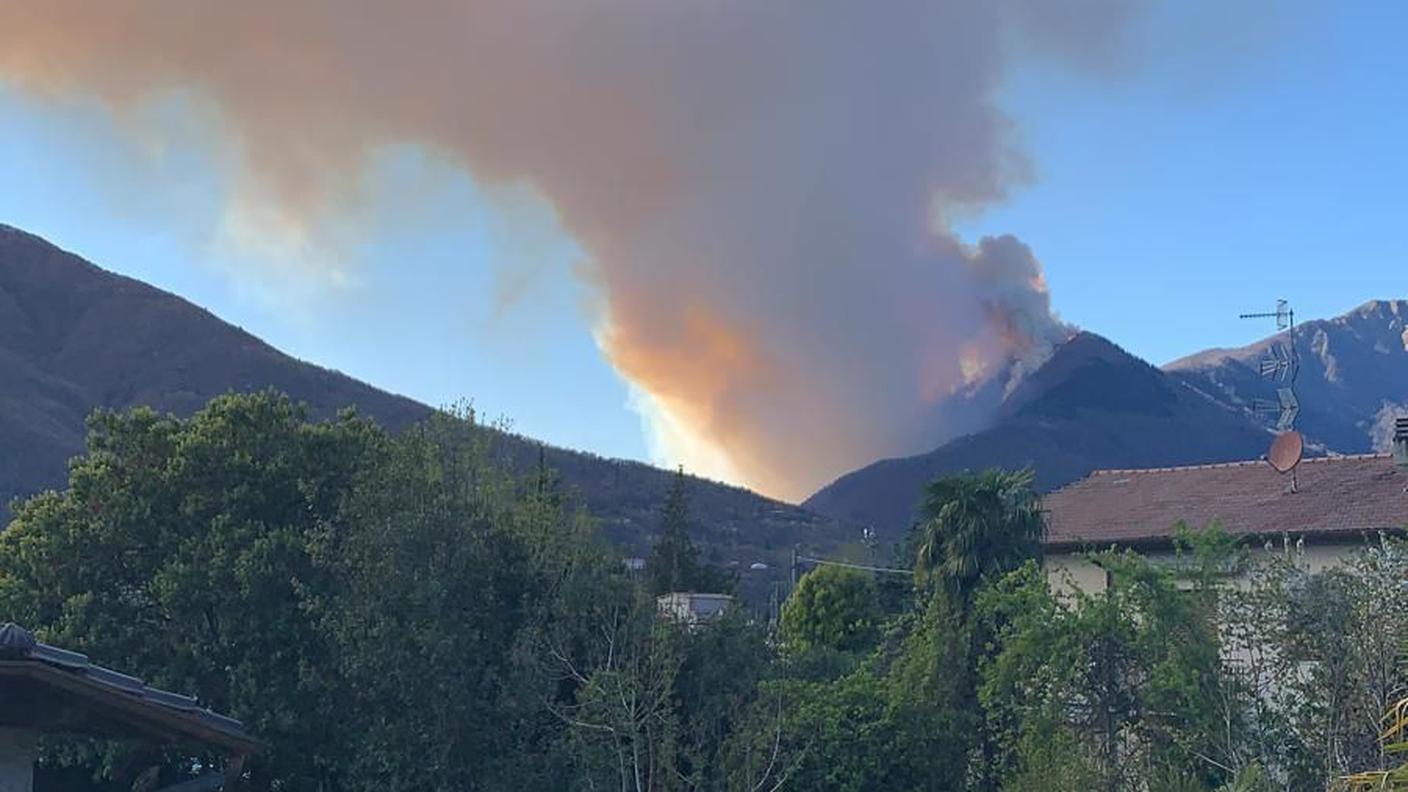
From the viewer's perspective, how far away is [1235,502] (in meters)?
31.8

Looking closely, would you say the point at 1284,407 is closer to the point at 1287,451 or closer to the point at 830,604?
the point at 1287,451

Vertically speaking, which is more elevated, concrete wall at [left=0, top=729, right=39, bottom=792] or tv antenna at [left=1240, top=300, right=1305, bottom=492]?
tv antenna at [left=1240, top=300, right=1305, bottom=492]

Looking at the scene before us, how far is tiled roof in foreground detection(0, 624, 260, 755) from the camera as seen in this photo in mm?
9414

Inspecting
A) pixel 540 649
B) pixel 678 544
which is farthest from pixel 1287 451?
pixel 678 544

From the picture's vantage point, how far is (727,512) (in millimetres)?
98625

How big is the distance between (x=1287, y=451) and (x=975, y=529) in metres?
8.19

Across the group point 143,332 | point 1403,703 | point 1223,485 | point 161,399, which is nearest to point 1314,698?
point 1403,703

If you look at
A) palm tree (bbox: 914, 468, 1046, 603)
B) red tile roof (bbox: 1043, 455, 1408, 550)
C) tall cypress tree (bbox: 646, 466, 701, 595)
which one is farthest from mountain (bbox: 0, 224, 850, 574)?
palm tree (bbox: 914, 468, 1046, 603)

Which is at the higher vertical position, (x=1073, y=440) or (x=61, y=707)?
(x=1073, y=440)

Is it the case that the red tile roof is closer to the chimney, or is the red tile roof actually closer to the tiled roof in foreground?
the chimney

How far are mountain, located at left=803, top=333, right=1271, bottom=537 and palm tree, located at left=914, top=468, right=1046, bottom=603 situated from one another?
4516 inches

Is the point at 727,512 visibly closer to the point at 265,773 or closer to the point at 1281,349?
the point at 1281,349

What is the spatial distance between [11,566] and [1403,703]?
20894mm

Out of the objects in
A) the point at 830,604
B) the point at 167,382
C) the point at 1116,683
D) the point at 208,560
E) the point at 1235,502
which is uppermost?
the point at 167,382
